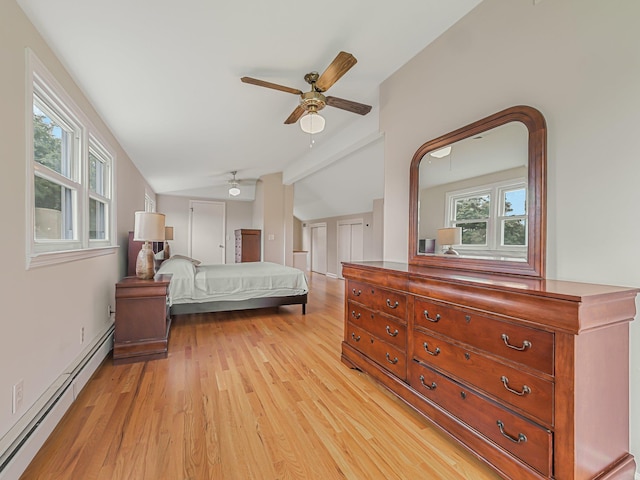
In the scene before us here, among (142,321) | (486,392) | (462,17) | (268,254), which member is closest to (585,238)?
(486,392)

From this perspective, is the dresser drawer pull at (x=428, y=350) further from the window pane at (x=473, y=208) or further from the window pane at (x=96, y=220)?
the window pane at (x=96, y=220)

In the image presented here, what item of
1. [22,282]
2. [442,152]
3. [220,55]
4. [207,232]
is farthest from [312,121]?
[207,232]

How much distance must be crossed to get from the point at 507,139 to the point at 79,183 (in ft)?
10.4

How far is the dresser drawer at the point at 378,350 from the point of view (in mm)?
1973

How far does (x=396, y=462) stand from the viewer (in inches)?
58.4

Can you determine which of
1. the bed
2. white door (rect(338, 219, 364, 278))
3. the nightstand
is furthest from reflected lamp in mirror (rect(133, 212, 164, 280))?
white door (rect(338, 219, 364, 278))

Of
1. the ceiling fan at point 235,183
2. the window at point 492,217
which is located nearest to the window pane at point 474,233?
the window at point 492,217

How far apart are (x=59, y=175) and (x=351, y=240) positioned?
6810 mm

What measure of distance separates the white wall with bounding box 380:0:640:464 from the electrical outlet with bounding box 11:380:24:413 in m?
2.64

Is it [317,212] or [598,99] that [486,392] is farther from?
[317,212]

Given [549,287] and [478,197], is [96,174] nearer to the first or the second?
[478,197]

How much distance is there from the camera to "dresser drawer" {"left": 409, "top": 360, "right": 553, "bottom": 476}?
47.1 inches

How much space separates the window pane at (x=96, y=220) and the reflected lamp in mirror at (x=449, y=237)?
3.17m

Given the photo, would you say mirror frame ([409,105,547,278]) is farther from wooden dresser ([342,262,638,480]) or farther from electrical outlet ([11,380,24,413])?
electrical outlet ([11,380,24,413])
